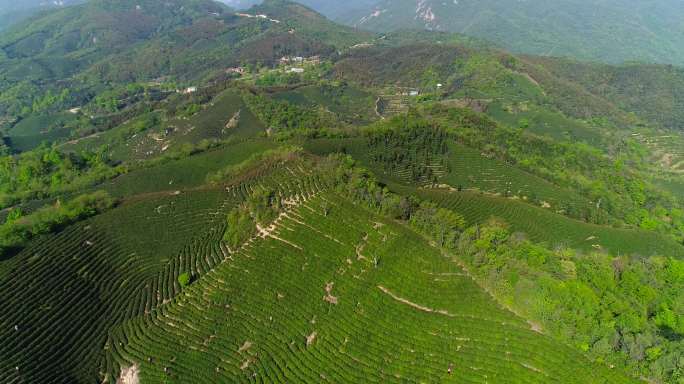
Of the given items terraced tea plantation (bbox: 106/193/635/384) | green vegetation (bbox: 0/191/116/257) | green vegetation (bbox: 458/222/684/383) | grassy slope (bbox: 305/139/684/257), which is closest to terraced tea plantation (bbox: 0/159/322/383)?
green vegetation (bbox: 0/191/116/257)

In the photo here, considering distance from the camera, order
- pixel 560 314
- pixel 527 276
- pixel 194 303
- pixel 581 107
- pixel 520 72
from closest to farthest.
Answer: pixel 560 314
pixel 527 276
pixel 194 303
pixel 581 107
pixel 520 72

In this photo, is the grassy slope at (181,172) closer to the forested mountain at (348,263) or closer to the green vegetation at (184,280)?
the forested mountain at (348,263)

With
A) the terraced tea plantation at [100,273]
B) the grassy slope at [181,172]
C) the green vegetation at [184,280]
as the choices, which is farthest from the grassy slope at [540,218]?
the green vegetation at [184,280]

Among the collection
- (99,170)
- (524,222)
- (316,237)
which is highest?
(316,237)

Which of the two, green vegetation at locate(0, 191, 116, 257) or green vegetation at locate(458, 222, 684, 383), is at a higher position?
green vegetation at locate(458, 222, 684, 383)

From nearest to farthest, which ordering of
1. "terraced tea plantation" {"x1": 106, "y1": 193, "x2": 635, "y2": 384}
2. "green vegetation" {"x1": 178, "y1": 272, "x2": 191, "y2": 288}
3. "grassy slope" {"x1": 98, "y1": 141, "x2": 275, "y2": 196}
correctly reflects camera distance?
1. "terraced tea plantation" {"x1": 106, "y1": 193, "x2": 635, "y2": 384}
2. "green vegetation" {"x1": 178, "y1": 272, "x2": 191, "y2": 288}
3. "grassy slope" {"x1": 98, "y1": 141, "x2": 275, "y2": 196}

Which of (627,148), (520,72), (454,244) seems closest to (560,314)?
(454,244)

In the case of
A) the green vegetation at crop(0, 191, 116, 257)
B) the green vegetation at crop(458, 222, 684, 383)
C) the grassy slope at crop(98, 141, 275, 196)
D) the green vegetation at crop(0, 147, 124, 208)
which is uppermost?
the green vegetation at crop(458, 222, 684, 383)

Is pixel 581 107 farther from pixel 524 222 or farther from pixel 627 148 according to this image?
A: pixel 524 222

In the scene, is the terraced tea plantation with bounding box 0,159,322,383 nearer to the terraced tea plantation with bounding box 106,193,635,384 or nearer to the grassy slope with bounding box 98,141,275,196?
the terraced tea plantation with bounding box 106,193,635,384
